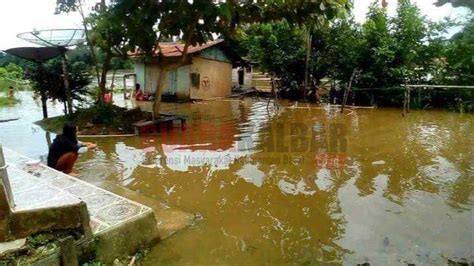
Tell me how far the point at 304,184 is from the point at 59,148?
182 inches

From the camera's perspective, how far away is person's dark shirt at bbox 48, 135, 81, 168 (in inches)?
257

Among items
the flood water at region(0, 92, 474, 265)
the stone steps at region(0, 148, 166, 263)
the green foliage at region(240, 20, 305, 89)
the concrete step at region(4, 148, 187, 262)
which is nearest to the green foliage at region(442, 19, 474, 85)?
the flood water at region(0, 92, 474, 265)

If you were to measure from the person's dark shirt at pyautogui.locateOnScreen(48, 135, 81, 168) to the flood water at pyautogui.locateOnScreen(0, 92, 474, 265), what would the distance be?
1.07m

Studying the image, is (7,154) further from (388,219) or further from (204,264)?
(388,219)

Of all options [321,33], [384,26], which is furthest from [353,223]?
[321,33]

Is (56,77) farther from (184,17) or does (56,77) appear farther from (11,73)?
(11,73)

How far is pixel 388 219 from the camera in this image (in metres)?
5.30

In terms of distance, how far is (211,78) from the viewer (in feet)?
72.0

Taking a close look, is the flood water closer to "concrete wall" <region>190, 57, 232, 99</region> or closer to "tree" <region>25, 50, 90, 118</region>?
"tree" <region>25, 50, 90, 118</region>

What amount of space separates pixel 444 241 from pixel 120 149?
795 cm

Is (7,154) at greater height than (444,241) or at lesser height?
greater

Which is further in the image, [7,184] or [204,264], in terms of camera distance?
[204,264]

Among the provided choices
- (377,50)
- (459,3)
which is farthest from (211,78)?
(459,3)

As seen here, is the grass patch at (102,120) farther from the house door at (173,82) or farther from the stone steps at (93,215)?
the house door at (173,82)
